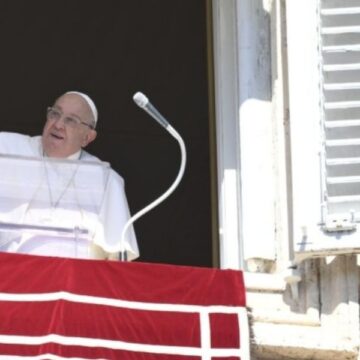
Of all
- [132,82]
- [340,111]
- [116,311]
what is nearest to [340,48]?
[340,111]

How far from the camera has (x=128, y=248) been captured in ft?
21.9

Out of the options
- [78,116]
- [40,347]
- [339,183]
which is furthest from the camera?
[78,116]

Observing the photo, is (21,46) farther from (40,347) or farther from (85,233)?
(40,347)

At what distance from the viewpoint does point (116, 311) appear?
6145 mm

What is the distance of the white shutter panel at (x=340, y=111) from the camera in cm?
640

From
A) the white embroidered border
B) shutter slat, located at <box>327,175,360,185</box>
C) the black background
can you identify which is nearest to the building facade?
shutter slat, located at <box>327,175,360,185</box>

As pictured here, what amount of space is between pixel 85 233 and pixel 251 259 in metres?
0.50

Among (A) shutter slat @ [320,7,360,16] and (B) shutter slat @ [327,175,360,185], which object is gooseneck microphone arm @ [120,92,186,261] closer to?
(B) shutter slat @ [327,175,360,185]

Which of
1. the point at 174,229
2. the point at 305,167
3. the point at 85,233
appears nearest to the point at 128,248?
the point at 85,233

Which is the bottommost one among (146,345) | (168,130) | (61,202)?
(146,345)

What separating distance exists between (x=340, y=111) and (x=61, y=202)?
2.89 ft

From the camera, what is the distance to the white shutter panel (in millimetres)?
6402

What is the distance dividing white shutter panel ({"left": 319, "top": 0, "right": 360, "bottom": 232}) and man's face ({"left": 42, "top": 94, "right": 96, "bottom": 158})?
2.75 feet

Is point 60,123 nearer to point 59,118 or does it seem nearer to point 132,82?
point 59,118
